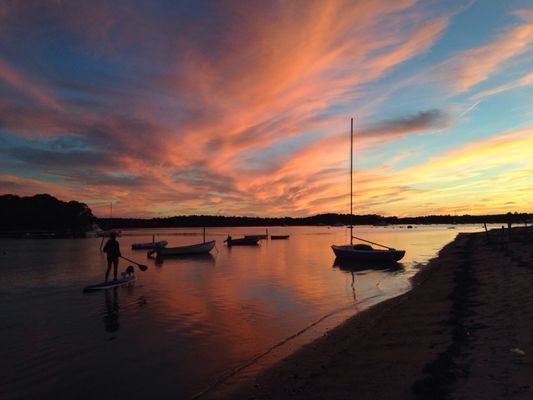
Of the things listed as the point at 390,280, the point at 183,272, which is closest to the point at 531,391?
the point at 390,280

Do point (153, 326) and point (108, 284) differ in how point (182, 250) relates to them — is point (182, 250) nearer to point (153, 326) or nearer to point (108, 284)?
point (108, 284)

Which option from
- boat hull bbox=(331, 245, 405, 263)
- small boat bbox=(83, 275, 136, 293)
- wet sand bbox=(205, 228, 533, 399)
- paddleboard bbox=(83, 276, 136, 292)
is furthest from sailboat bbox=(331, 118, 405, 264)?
wet sand bbox=(205, 228, 533, 399)

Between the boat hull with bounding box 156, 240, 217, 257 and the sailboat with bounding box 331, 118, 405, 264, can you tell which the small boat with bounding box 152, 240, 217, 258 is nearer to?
the boat hull with bounding box 156, 240, 217, 257

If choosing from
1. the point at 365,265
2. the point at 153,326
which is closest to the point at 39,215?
the point at 365,265

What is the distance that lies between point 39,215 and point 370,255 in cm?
15233

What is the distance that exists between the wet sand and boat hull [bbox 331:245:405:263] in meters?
23.7

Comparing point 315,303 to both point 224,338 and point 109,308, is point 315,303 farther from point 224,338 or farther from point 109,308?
point 109,308

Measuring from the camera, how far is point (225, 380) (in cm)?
997

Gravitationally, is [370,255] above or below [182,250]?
above

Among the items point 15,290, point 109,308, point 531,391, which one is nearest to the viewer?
point 531,391

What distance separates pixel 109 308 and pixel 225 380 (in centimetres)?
1193

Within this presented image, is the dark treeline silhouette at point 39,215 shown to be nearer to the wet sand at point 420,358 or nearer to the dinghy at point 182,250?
the dinghy at point 182,250

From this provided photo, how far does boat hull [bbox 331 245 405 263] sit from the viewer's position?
39.9 m

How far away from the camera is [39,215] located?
15512 cm
